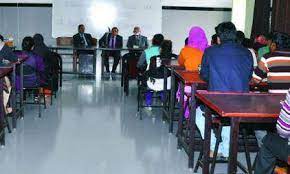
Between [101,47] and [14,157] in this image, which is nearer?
[14,157]

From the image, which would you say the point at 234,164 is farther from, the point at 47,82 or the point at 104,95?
the point at 104,95

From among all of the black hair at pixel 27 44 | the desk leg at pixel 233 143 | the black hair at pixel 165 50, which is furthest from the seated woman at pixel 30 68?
the desk leg at pixel 233 143

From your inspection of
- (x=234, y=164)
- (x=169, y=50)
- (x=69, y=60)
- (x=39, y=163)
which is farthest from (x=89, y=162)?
(x=69, y=60)

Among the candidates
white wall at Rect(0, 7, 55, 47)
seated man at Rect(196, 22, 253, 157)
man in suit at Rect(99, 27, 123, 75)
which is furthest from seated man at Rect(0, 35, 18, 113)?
white wall at Rect(0, 7, 55, 47)

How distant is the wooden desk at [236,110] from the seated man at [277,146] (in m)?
0.15

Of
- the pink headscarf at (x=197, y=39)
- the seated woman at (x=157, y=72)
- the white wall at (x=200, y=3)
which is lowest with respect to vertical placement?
the seated woman at (x=157, y=72)

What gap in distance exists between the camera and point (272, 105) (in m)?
3.34

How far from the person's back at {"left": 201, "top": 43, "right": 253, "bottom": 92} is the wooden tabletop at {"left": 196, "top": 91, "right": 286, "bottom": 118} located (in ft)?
0.98

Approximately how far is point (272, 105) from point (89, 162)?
2002 mm

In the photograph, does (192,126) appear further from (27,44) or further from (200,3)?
(200,3)

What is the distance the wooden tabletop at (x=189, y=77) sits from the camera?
443 cm

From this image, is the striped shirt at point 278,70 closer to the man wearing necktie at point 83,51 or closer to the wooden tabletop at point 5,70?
the wooden tabletop at point 5,70

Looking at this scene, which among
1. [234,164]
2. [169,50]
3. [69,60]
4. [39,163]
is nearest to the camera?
[234,164]

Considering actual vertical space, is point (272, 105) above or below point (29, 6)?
below
